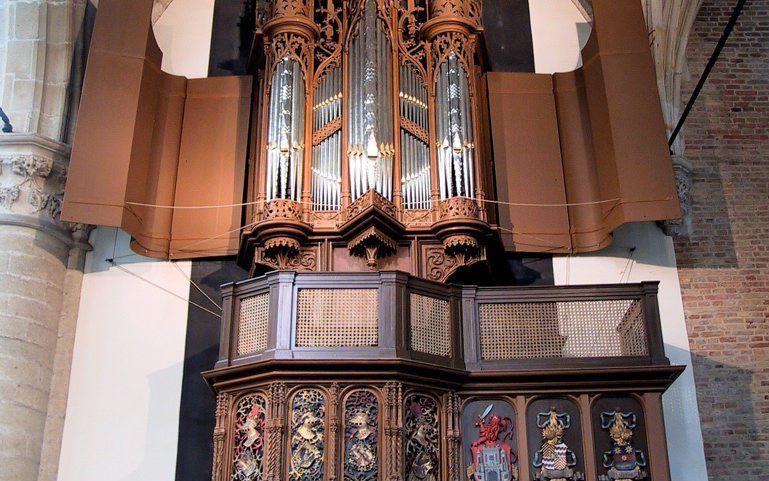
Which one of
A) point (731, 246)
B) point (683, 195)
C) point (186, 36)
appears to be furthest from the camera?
point (186, 36)

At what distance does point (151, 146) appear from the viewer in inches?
550

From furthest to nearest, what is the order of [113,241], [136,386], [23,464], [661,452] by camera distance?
[113,241] → [136,386] → [23,464] → [661,452]

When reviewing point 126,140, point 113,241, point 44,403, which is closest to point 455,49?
point 126,140

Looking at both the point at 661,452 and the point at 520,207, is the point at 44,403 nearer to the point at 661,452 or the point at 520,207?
the point at 520,207

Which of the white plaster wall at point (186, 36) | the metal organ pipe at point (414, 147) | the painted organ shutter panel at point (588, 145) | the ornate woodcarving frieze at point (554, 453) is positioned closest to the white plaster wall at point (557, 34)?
the painted organ shutter panel at point (588, 145)

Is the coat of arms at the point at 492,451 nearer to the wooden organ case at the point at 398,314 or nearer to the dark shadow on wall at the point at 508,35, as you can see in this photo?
the wooden organ case at the point at 398,314

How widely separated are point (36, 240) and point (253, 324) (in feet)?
12.6

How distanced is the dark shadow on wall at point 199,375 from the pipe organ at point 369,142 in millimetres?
727

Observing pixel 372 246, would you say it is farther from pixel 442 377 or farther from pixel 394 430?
pixel 394 430

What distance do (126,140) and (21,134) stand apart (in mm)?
1472

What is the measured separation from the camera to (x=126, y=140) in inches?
522

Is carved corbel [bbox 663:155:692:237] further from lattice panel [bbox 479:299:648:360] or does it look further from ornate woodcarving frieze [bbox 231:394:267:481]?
ornate woodcarving frieze [bbox 231:394:267:481]

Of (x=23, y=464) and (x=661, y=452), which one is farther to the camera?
(x=23, y=464)

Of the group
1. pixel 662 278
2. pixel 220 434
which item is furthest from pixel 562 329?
pixel 220 434
